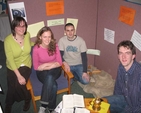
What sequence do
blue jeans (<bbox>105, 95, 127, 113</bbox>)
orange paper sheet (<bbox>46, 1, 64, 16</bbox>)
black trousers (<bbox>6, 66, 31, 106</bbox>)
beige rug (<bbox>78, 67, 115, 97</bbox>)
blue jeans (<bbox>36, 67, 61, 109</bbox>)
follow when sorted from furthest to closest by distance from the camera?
beige rug (<bbox>78, 67, 115, 97</bbox>)
orange paper sheet (<bbox>46, 1, 64, 16</bbox>)
black trousers (<bbox>6, 66, 31, 106</bbox>)
blue jeans (<bbox>36, 67, 61, 109</bbox>)
blue jeans (<bbox>105, 95, 127, 113</bbox>)

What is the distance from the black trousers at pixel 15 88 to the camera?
212cm

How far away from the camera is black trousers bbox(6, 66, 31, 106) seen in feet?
6.95

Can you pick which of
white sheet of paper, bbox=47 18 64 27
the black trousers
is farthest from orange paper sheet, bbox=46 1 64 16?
the black trousers

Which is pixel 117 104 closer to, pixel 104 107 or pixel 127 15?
pixel 104 107

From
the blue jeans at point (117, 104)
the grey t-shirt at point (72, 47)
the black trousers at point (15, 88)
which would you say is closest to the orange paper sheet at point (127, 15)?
the grey t-shirt at point (72, 47)

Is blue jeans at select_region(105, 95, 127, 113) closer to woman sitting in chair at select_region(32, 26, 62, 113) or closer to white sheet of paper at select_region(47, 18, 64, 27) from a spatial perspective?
woman sitting in chair at select_region(32, 26, 62, 113)

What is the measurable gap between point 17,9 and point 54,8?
1.63ft

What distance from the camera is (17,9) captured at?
7.14ft

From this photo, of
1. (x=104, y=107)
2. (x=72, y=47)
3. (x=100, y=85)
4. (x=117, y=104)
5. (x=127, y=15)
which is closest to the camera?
(x=104, y=107)

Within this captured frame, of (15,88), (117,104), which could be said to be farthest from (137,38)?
(15,88)

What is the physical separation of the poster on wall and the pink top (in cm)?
48

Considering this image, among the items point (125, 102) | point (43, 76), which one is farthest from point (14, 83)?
point (125, 102)

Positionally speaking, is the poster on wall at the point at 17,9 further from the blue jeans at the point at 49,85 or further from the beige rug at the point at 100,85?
the beige rug at the point at 100,85

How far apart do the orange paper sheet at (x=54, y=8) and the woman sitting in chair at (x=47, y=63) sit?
0.34m
